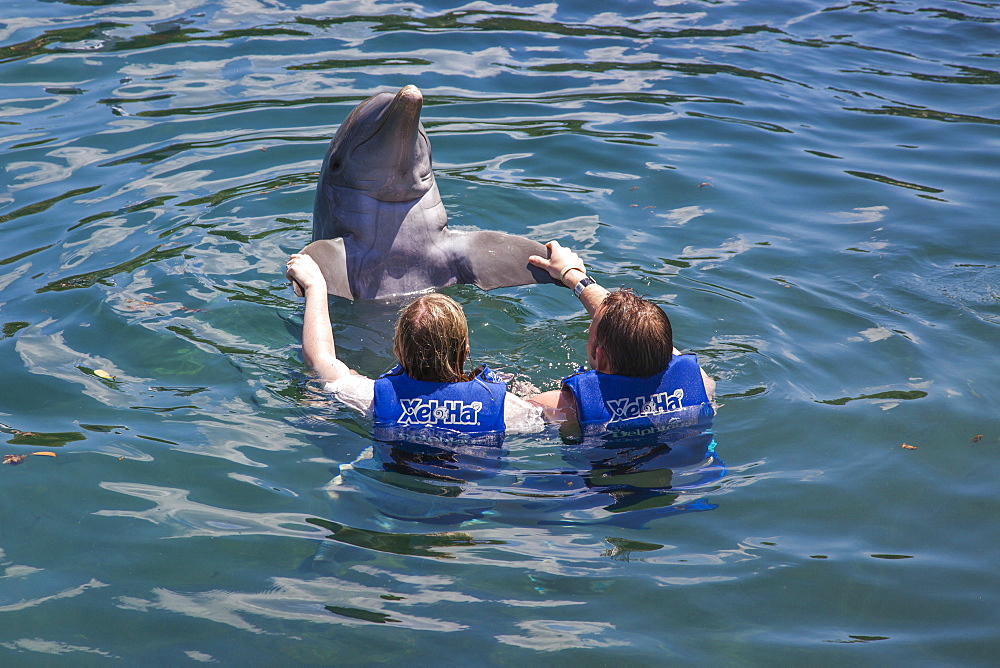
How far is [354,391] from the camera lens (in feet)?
16.2

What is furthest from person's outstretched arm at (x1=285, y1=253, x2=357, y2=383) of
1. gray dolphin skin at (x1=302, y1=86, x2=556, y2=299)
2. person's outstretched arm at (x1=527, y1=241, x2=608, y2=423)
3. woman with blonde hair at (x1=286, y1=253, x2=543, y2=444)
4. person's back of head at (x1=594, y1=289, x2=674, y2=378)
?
person's back of head at (x1=594, y1=289, x2=674, y2=378)

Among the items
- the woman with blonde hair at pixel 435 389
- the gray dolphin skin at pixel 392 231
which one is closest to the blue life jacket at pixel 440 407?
the woman with blonde hair at pixel 435 389

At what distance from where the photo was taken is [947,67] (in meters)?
12.3

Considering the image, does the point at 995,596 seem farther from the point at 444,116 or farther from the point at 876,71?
the point at 876,71

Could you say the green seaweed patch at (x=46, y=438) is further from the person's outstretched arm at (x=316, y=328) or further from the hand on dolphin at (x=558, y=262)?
the hand on dolphin at (x=558, y=262)

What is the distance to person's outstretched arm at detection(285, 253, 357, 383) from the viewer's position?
5.09 metres

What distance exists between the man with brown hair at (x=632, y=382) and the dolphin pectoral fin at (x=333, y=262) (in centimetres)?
199

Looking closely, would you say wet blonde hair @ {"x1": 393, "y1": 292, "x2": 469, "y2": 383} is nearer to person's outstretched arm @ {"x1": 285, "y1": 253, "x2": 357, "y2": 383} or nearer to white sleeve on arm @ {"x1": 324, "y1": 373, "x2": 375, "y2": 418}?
white sleeve on arm @ {"x1": 324, "y1": 373, "x2": 375, "y2": 418}

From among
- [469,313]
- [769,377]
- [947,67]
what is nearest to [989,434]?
[769,377]

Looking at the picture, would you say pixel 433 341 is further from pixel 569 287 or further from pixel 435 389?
pixel 569 287

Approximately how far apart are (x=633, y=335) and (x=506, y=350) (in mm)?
1628

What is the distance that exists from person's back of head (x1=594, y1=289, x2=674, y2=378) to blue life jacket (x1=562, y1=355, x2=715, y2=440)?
6 centimetres

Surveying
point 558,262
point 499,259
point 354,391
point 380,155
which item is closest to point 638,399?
point 354,391

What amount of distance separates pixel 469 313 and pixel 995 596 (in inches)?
146
